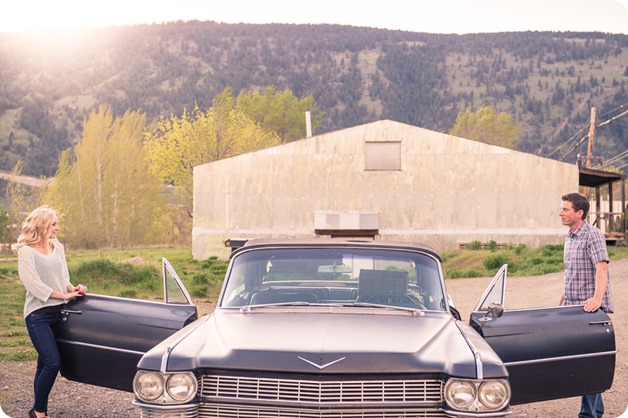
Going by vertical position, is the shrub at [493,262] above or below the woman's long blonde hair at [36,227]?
below

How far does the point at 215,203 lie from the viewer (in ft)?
132

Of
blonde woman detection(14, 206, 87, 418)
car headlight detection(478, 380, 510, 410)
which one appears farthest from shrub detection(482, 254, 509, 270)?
car headlight detection(478, 380, 510, 410)

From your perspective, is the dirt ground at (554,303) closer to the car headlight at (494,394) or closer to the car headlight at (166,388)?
the car headlight at (494,394)

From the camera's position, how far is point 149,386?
18.1ft

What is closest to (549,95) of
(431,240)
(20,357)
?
(431,240)

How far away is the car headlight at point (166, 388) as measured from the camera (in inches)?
213

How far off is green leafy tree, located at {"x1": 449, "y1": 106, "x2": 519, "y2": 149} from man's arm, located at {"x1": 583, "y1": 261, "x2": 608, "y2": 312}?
334ft

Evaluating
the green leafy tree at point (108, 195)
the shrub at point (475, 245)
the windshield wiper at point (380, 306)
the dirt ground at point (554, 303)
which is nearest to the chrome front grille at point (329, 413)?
the windshield wiper at point (380, 306)

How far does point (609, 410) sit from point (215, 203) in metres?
31.6

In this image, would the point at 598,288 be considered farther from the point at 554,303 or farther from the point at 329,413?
the point at 554,303

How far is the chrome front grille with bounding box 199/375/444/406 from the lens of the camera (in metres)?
5.32

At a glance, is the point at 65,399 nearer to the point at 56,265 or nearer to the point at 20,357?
the point at 56,265

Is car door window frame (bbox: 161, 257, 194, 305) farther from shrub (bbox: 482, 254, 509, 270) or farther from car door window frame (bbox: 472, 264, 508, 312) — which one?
shrub (bbox: 482, 254, 509, 270)

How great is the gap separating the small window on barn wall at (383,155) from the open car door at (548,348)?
106 ft
